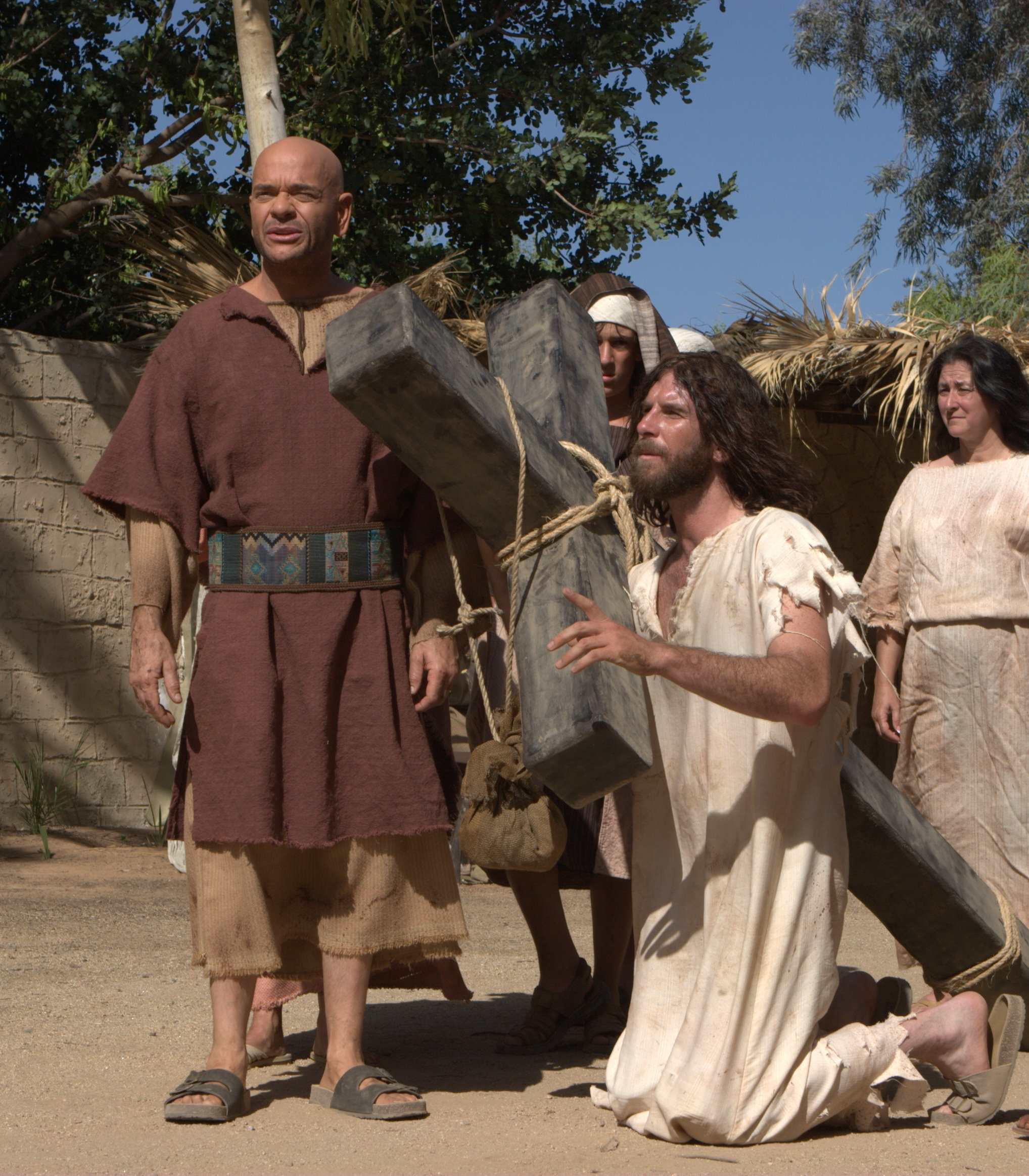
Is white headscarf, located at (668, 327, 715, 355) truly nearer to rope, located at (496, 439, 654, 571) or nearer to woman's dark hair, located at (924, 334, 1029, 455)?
woman's dark hair, located at (924, 334, 1029, 455)

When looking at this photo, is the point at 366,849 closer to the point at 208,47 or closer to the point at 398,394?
the point at 398,394

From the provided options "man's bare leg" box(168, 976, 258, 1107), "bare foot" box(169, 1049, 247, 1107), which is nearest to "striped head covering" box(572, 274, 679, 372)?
"man's bare leg" box(168, 976, 258, 1107)

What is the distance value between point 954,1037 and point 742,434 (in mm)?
1293

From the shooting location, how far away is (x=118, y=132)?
26.8 feet

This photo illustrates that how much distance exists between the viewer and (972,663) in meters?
4.17

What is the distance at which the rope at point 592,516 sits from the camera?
2.71 meters

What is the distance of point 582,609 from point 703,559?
456mm

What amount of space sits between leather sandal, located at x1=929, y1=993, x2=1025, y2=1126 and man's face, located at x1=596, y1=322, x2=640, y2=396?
1834mm

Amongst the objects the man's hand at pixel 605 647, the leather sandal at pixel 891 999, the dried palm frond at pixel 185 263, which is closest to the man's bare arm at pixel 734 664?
the man's hand at pixel 605 647

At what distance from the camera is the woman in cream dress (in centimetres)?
412

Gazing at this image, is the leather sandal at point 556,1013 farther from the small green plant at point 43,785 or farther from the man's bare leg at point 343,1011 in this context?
the small green plant at point 43,785

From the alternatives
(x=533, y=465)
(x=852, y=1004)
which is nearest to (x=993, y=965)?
(x=852, y=1004)

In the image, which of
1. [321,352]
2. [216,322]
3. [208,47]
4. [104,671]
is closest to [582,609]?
[321,352]

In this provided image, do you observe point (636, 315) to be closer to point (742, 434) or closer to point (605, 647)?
point (742, 434)
